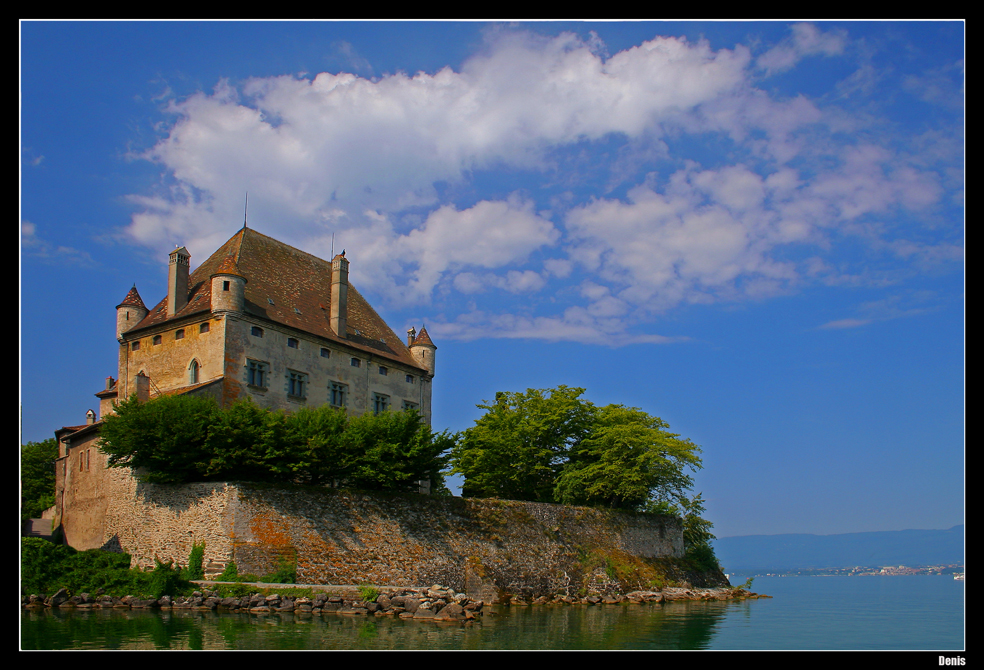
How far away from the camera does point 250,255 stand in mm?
43906

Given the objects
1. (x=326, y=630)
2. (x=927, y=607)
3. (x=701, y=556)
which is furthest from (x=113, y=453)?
(x=927, y=607)

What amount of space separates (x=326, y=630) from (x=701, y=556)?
105ft

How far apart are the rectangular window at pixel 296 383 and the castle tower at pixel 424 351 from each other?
9.30 metres

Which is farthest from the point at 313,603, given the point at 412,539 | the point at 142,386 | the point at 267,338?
the point at 142,386

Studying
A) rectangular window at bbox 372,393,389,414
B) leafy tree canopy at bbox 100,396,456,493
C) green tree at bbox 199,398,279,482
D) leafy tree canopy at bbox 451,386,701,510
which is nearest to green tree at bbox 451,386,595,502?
leafy tree canopy at bbox 451,386,701,510

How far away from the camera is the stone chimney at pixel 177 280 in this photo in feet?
133

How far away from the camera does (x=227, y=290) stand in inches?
1513

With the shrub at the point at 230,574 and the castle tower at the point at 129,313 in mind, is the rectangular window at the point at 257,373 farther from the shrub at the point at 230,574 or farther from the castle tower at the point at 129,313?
the shrub at the point at 230,574

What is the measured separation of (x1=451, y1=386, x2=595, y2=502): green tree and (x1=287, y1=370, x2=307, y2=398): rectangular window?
356 inches

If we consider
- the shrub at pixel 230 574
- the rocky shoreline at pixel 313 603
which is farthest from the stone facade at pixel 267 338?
the rocky shoreline at pixel 313 603

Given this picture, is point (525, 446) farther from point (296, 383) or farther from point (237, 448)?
point (237, 448)
